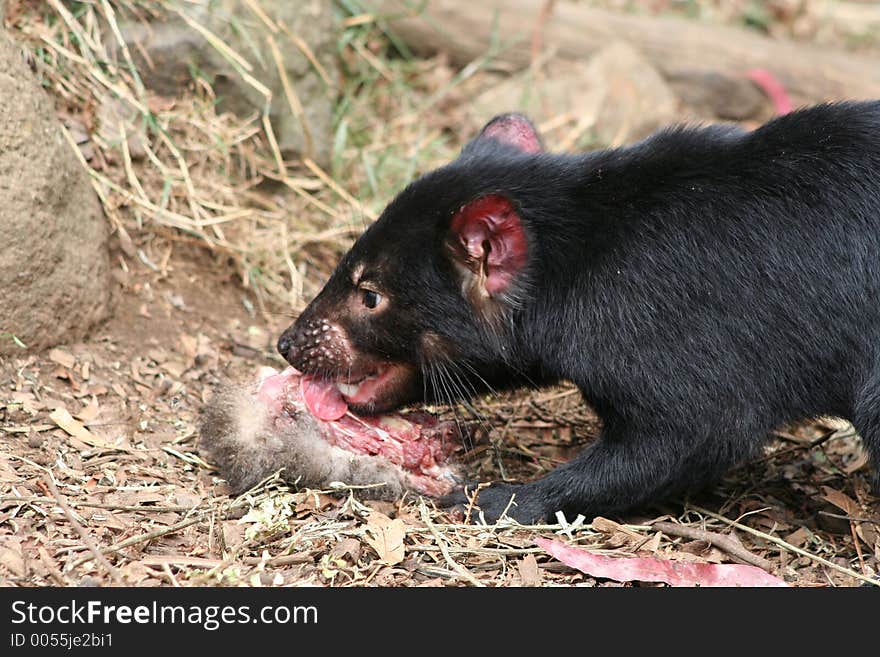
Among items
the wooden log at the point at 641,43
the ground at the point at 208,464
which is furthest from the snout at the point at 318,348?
the wooden log at the point at 641,43

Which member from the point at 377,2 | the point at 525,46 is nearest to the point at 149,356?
the point at 377,2

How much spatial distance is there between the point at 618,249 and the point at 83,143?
2.66 m

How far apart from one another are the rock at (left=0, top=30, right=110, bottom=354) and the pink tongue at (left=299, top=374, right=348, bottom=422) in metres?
1.16

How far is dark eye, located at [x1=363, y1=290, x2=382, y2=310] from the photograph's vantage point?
4.11 m

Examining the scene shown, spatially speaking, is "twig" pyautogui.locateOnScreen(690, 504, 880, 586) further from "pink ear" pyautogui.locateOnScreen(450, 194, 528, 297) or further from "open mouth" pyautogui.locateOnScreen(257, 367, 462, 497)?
"pink ear" pyautogui.locateOnScreen(450, 194, 528, 297)

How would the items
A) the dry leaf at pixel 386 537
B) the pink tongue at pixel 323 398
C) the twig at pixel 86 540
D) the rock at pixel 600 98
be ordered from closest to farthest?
1. the twig at pixel 86 540
2. the dry leaf at pixel 386 537
3. the pink tongue at pixel 323 398
4. the rock at pixel 600 98

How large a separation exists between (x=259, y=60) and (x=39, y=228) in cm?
179

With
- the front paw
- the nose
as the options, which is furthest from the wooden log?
the front paw

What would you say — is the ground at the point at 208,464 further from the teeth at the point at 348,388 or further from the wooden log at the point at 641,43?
the wooden log at the point at 641,43

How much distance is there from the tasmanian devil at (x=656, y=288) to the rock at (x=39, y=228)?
52.1 inches

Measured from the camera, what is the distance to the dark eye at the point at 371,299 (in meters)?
4.11

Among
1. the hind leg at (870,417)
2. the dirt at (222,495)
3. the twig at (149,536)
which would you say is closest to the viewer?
the twig at (149,536)

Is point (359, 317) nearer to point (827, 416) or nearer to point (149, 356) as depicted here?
point (149, 356)

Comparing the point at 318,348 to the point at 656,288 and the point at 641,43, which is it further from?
the point at 641,43
